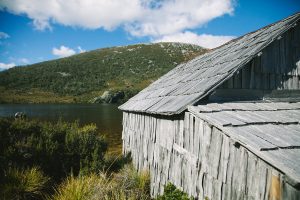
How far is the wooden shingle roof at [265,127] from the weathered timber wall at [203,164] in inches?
6.7

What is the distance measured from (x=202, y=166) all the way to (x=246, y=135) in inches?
61.3

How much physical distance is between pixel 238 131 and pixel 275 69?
4120 mm

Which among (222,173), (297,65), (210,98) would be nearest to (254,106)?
(210,98)

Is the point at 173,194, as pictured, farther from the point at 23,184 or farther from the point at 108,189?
the point at 23,184

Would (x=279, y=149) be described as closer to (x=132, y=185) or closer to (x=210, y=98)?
(x=210, y=98)

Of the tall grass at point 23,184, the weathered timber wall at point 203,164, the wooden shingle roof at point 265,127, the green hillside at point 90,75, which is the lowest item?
the tall grass at point 23,184

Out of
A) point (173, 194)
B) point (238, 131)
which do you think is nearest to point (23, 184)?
point (173, 194)

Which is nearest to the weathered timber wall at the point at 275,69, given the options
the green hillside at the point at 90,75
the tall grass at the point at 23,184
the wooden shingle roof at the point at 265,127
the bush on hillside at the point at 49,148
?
the wooden shingle roof at the point at 265,127

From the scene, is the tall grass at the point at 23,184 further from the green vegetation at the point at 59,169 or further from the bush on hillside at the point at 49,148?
the bush on hillside at the point at 49,148

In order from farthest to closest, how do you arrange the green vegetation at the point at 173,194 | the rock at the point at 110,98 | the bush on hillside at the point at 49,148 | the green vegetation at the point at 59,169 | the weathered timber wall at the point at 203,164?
the rock at the point at 110,98
the bush on hillside at the point at 49,148
the green vegetation at the point at 59,169
the green vegetation at the point at 173,194
the weathered timber wall at the point at 203,164

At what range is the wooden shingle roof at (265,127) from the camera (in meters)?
3.54

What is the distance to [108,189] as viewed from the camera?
7.07 metres

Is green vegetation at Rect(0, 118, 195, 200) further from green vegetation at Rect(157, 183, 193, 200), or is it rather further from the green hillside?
the green hillside

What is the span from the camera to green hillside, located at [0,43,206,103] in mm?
82306
